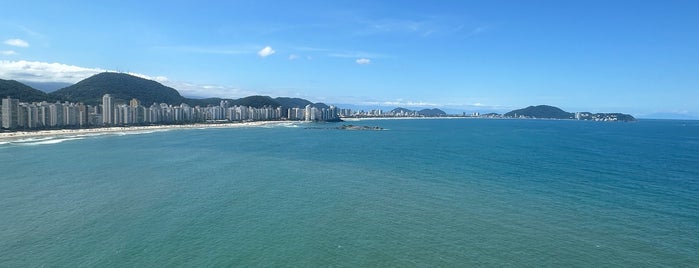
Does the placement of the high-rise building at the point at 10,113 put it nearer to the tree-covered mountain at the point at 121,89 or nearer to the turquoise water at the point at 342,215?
the turquoise water at the point at 342,215

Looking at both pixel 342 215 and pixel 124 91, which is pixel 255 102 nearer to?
pixel 124 91

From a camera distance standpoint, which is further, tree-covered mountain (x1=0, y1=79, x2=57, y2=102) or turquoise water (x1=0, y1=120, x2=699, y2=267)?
tree-covered mountain (x1=0, y1=79, x2=57, y2=102)

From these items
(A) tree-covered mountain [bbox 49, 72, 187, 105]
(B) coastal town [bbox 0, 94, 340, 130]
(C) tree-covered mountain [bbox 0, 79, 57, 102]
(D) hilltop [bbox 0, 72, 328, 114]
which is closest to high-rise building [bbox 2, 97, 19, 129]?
(B) coastal town [bbox 0, 94, 340, 130]

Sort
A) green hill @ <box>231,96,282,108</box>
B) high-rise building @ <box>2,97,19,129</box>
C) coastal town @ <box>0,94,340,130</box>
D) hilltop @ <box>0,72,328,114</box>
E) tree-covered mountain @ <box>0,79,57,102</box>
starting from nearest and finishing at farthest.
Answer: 1. high-rise building @ <box>2,97,19,129</box>
2. coastal town @ <box>0,94,340,130</box>
3. tree-covered mountain @ <box>0,79,57,102</box>
4. hilltop @ <box>0,72,328,114</box>
5. green hill @ <box>231,96,282,108</box>

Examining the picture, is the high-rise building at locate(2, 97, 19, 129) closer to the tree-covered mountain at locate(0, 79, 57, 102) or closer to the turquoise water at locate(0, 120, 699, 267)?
the tree-covered mountain at locate(0, 79, 57, 102)

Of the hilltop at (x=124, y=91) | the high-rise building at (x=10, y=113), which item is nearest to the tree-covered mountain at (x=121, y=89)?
the hilltop at (x=124, y=91)
